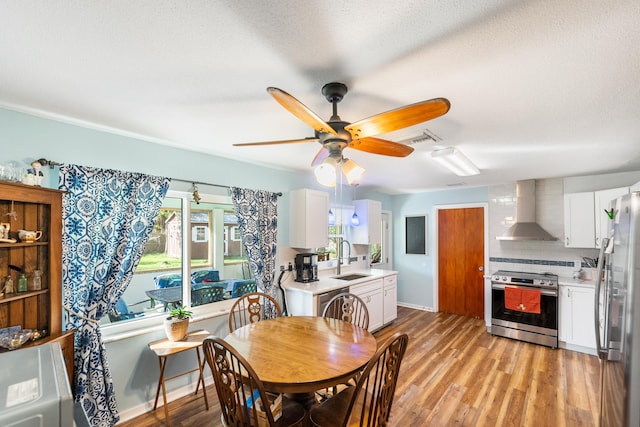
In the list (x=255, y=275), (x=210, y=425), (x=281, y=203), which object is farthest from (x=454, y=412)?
(x=281, y=203)

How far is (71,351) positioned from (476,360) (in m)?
4.01

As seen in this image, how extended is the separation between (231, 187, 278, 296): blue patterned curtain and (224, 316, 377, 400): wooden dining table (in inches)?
37.2

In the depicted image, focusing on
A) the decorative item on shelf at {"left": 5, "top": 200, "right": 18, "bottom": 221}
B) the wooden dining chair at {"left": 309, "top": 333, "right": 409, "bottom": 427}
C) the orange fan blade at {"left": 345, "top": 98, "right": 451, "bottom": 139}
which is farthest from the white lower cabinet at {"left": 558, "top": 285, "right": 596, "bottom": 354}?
the decorative item on shelf at {"left": 5, "top": 200, "right": 18, "bottom": 221}

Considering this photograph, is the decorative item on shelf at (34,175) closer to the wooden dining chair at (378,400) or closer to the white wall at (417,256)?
the wooden dining chair at (378,400)

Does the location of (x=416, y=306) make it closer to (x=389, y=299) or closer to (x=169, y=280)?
(x=389, y=299)

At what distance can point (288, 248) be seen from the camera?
3.81m

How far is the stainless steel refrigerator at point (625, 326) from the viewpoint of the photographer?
3.56 feet

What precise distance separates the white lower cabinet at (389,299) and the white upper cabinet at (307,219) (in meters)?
1.47

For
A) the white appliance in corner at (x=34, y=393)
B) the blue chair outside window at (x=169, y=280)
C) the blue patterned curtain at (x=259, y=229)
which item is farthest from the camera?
the blue patterned curtain at (x=259, y=229)

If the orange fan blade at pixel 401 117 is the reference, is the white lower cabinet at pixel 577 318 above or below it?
below

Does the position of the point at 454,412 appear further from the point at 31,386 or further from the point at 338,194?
the point at 338,194

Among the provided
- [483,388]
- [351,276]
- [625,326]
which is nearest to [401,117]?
[625,326]

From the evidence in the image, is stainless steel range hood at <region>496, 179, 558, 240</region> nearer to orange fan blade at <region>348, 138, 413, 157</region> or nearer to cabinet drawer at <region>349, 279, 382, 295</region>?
cabinet drawer at <region>349, 279, 382, 295</region>

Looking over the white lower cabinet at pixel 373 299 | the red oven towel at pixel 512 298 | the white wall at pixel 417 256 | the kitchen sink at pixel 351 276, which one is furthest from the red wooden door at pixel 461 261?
the kitchen sink at pixel 351 276
